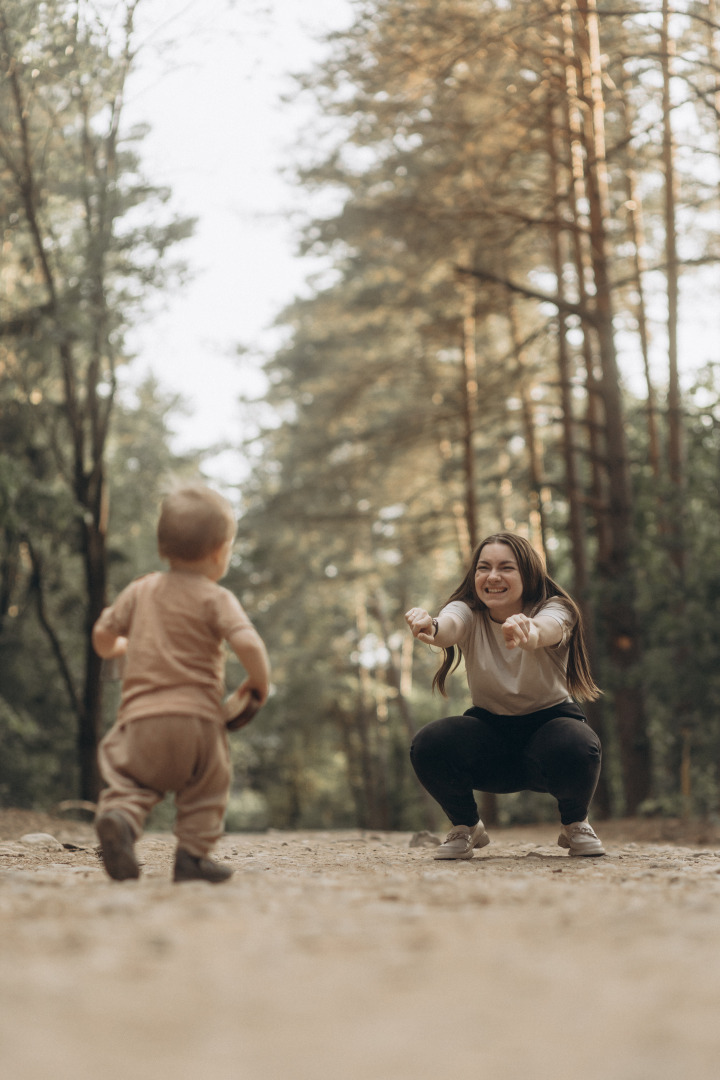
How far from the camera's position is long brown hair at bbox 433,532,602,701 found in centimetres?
473

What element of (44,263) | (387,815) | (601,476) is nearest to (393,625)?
(387,815)

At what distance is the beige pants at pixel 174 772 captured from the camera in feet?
11.2

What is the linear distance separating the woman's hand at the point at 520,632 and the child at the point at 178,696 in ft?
3.16

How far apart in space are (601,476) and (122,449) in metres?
11.0

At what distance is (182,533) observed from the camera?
3650mm

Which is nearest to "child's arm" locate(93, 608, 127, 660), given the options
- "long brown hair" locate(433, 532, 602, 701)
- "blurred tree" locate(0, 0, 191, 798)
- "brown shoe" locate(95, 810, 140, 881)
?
"brown shoe" locate(95, 810, 140, 881)

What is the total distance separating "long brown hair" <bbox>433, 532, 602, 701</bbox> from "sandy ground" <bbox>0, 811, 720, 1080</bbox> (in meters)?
1.45

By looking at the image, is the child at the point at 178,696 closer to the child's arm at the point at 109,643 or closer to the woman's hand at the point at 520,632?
the child's arm at the point at 109,643

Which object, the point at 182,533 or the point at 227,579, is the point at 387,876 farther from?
the point at 227,579

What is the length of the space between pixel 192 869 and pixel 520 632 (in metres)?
1.46

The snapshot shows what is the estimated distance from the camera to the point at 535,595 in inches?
190

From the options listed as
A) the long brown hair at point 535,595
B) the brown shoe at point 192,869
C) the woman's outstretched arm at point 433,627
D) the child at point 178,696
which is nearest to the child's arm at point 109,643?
the child at point 178,696

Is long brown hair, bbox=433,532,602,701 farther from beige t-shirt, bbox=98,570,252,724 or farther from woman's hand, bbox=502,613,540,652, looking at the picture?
beige t-shirt, bbox=98,570,252,724

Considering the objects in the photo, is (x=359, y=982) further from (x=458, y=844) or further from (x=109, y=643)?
(x=458, y=844)
